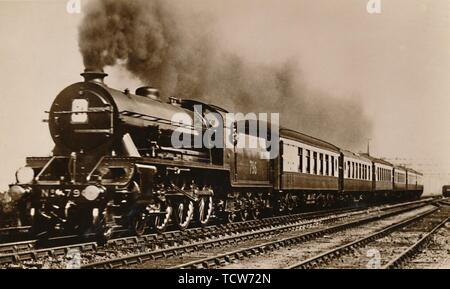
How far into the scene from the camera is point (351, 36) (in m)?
11.6

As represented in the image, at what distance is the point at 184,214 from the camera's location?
12.4 meters

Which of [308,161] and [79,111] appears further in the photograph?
[308,161]

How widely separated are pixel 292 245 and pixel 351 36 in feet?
14.6

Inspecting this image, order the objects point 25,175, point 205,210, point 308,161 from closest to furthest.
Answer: point 25,175
point 205,210
point 308,161

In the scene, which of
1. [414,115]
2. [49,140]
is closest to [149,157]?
[49,140]

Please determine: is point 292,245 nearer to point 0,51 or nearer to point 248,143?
point 248,143

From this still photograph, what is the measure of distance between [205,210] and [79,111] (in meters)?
4.21

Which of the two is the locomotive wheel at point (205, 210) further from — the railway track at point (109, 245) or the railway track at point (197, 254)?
the railway track at point (197, 254)

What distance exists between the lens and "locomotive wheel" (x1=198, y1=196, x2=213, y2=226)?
12727 mm

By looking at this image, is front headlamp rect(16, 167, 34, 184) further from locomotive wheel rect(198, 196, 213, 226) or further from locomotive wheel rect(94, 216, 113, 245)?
locomotive wheel rect(198, 196, 213, 226)

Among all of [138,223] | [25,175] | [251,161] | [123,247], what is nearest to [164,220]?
[138,223]

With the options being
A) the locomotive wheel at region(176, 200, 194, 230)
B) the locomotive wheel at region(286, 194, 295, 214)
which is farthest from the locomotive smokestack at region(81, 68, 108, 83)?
the locomotive wheel at region(286, 194, 295, 214)
